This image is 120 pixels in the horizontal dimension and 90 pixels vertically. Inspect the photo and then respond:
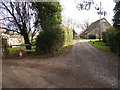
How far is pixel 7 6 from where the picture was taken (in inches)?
310

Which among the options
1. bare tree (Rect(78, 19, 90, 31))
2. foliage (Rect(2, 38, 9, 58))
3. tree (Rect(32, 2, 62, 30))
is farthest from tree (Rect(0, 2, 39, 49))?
bare tree (Rect(78, 19, 90, 31))

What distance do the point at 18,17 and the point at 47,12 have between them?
3.16 m

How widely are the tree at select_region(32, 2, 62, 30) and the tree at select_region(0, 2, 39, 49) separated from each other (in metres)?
0.77

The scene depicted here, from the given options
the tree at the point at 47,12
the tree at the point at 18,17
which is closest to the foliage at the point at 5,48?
the tree at the point at 18,17

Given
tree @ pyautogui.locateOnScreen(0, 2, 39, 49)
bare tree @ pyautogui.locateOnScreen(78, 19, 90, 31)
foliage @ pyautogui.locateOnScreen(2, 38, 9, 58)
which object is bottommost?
foliage @ pyautogui.locateOnScreen(2, 38, 9, 58)

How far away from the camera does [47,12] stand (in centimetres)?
857

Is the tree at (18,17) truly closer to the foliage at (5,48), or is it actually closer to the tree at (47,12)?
the tree at (47,12)

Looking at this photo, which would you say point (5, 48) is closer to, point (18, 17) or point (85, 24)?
point (18, 17)

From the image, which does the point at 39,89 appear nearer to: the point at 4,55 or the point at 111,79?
the point at 111,79

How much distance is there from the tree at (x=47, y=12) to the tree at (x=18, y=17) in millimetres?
768

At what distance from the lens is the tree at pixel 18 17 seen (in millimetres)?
7964

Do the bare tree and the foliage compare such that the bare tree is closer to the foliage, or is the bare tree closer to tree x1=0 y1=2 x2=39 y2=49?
tree x1=0 y1=2 x2=39 y2=49

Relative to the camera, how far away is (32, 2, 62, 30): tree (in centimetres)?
822

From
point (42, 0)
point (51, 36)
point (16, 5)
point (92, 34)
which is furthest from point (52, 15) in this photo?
point (92, 34)
